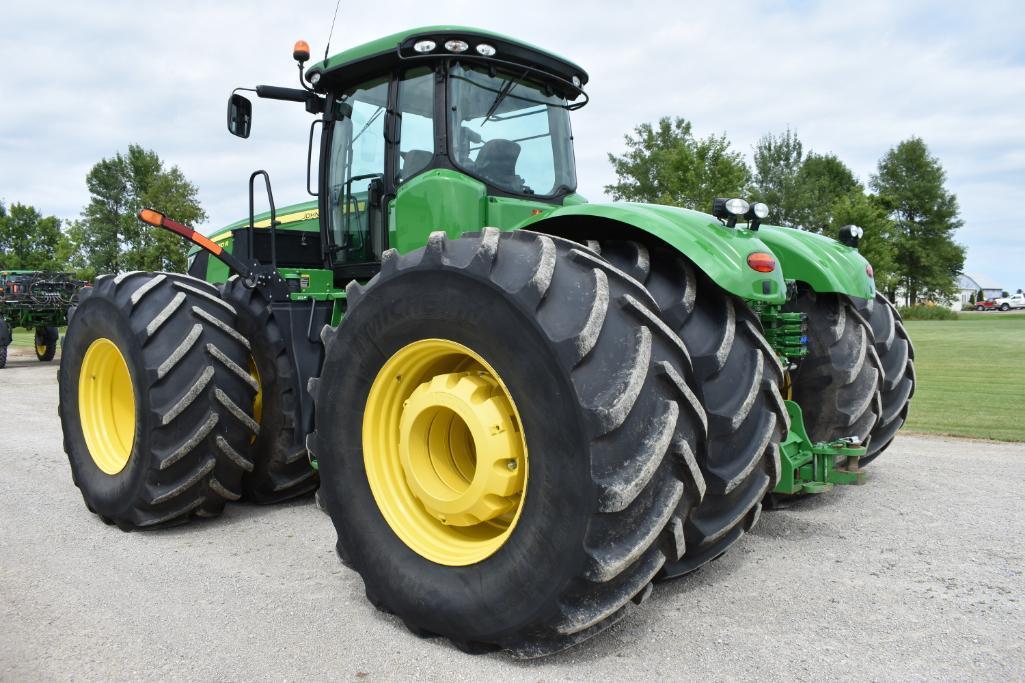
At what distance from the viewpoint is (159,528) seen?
13.5 ft

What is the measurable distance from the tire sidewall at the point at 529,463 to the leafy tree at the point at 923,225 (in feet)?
199

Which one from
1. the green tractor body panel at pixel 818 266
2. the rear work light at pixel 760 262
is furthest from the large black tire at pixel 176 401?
the green tractor body panel at pixel 818 266

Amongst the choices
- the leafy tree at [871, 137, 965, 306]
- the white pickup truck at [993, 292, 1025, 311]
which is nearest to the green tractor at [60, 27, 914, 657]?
the leafy tree at [871, 137, 965, 306]

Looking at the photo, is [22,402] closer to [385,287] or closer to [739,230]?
[385,287]

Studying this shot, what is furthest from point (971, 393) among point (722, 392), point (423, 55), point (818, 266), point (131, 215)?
point (131, 215)

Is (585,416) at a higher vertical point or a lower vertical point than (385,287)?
lower

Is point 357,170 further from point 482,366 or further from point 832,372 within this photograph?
point 832,372

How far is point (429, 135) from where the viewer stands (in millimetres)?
3902

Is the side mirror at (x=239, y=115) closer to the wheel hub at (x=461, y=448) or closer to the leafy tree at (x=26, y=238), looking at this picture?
the wheel hub at (x=461, y=448)

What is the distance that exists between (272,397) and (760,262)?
9.01ft

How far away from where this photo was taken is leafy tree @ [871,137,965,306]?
186ft

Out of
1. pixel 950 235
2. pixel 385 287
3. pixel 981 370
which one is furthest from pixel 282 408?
pixel 950 235

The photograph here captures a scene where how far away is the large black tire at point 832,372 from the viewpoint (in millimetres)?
4043

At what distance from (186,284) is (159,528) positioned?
1.36 metres
